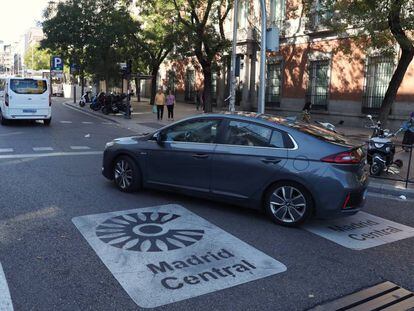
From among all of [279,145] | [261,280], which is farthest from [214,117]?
[261,280]

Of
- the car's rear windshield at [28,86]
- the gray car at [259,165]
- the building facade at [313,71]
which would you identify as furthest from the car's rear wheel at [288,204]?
the car's rear windshield at [28,86]

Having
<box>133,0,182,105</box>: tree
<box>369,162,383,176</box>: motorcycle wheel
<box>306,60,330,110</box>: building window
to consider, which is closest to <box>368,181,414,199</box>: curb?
<box>369,162,383,176</box>: motorcycle wheel

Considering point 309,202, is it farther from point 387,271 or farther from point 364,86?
point 364,86

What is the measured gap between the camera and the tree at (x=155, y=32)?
2428cm

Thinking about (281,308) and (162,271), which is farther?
(162,271)

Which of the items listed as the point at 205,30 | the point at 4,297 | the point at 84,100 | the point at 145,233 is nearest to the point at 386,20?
the point at 145,233

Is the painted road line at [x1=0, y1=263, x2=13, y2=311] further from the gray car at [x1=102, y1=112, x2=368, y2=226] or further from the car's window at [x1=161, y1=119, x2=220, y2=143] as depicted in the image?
the car's window at [x1=161, y1=119, x2=220, y2=143]

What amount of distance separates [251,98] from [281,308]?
25557mm

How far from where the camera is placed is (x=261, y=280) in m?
4.30

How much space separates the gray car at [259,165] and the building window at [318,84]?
17500 millimetres

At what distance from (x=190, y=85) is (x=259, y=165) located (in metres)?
31.3

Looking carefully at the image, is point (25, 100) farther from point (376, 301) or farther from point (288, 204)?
point (376, 301)

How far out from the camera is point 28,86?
59.7ft

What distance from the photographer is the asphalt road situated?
3875 mm
